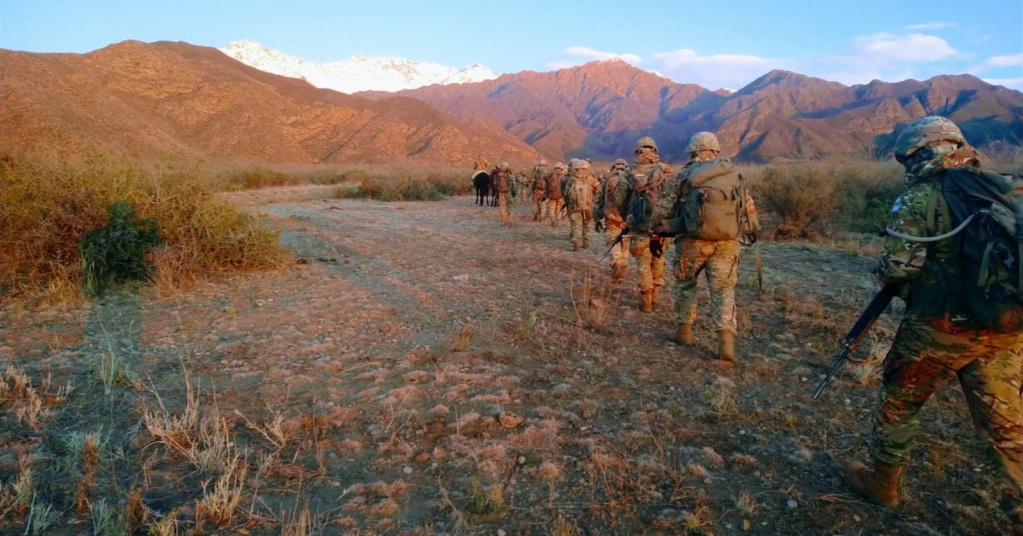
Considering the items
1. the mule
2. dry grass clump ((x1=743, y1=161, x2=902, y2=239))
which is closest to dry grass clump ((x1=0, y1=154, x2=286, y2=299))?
dry grass clump ((x1=743, y1=161, x2=902, y2=239))

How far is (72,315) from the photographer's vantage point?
529cm

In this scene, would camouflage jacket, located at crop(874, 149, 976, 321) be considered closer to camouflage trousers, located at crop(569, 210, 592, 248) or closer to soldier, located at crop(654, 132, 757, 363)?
soldier, located at crop(654, 132, 757, 363)

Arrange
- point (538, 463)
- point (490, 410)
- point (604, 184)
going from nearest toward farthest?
1. point (538, 463)
2. point (490, 410)
3. point (604, 184)

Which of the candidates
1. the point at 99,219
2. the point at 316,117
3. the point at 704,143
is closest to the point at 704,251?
the point at 704,143

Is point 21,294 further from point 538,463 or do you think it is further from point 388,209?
point 388,209

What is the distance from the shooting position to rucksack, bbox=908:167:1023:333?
80.8 inches

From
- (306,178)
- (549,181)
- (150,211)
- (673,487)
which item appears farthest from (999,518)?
(306,178)

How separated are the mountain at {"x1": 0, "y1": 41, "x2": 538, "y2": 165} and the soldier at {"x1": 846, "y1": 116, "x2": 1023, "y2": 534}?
1256 inches

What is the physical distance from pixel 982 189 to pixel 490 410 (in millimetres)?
2803

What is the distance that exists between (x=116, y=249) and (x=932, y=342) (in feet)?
24.3

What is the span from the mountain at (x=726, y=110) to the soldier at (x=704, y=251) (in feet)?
67.8

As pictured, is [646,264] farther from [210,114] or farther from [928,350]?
[210,114]

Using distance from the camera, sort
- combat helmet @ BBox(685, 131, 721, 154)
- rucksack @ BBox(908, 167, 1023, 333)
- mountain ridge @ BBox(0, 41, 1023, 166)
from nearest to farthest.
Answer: rucksack @ BBox(908, 167, 1023, 333) → combat helmet @ BBox(685, 131, 721, 154) → mountain ridge @ BBox(0, 41, 1023, 166)

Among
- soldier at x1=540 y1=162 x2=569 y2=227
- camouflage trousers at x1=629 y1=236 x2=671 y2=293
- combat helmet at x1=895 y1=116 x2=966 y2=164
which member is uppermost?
combat helmet at x1=895 y1=116 x2=966 y2=164
